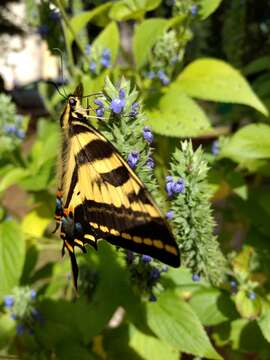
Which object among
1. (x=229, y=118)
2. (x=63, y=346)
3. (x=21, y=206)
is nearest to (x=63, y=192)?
(x=63, y=346)

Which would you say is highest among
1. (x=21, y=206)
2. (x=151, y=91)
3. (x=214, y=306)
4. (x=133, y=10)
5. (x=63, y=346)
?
(x=133, y=10)

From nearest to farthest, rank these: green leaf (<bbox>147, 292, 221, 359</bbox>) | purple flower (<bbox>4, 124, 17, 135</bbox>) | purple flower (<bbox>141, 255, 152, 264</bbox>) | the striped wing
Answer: the striped wing
purple flower (<bbox>141, 255, 152, 264</bbox>)
green leaf (<bbox>147, 292, 221, 359</bbox>)
purple flower (<bbox>4, 124, 17, 135</bbox>)

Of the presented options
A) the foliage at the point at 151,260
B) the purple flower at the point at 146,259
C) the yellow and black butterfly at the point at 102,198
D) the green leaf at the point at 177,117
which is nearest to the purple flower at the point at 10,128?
the foliage at the point at 151,260

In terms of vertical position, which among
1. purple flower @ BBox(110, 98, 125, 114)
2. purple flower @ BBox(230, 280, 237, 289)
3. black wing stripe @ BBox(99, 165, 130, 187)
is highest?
purple flower @ BBox(110, 98, 125, 114)

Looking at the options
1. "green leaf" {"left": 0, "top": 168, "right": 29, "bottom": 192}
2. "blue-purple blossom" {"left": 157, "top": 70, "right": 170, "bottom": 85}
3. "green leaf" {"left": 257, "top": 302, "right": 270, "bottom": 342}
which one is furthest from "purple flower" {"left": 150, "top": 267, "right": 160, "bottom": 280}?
"green leaf" {"left": 0, "top": 168, "right": 29, "bottom": 192}

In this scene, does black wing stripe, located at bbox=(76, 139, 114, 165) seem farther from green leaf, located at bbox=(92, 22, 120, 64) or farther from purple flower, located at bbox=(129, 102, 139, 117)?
green leaf, located at bbox=(92, 22, 120, 64)

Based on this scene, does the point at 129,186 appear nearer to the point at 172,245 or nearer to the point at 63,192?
the point at 172,245

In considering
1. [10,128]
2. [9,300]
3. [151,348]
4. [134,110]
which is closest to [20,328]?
[9,300]
